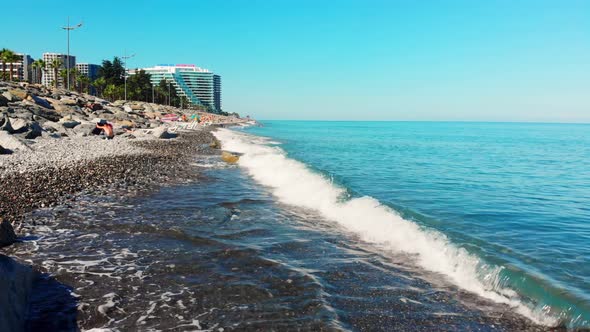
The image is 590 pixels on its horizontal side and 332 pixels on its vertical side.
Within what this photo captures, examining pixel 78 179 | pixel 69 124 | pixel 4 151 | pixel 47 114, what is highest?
pixel 47 114

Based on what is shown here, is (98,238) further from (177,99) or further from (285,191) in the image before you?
(177,99)

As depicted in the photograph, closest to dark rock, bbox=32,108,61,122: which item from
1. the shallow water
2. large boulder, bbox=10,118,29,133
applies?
large boulder, bbox=10,118,29,133

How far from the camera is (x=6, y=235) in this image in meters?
7.50

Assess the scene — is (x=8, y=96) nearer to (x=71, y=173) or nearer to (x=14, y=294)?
(x=71, y=173)

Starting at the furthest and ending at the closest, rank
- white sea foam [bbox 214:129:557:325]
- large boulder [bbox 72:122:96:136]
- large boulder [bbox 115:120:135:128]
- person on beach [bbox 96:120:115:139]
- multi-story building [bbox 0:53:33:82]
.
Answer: multi-story building [bbox 0:53:33:82] → large boulder [bbox 115:120:135:128] → person on beach [bbox 96:120:115:139] → large boulder [bbox 72:122:96:136] → white sea foam [bbox 214:129:557:325]

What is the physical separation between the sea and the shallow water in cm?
A: 3

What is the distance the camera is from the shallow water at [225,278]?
5.17 m

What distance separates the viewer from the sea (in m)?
5.30

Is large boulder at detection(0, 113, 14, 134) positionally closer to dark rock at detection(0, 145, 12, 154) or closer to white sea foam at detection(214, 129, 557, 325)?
dark rock at detection(0, 145, 12, 154)

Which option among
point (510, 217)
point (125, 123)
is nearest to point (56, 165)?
point (510, 217)

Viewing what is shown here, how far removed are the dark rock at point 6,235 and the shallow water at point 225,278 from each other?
0.89 feet

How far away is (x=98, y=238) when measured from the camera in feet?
27.3

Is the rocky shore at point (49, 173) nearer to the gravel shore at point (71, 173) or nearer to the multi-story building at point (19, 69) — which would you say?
the gravel shore at point (71, 173)

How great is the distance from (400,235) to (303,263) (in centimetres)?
309
